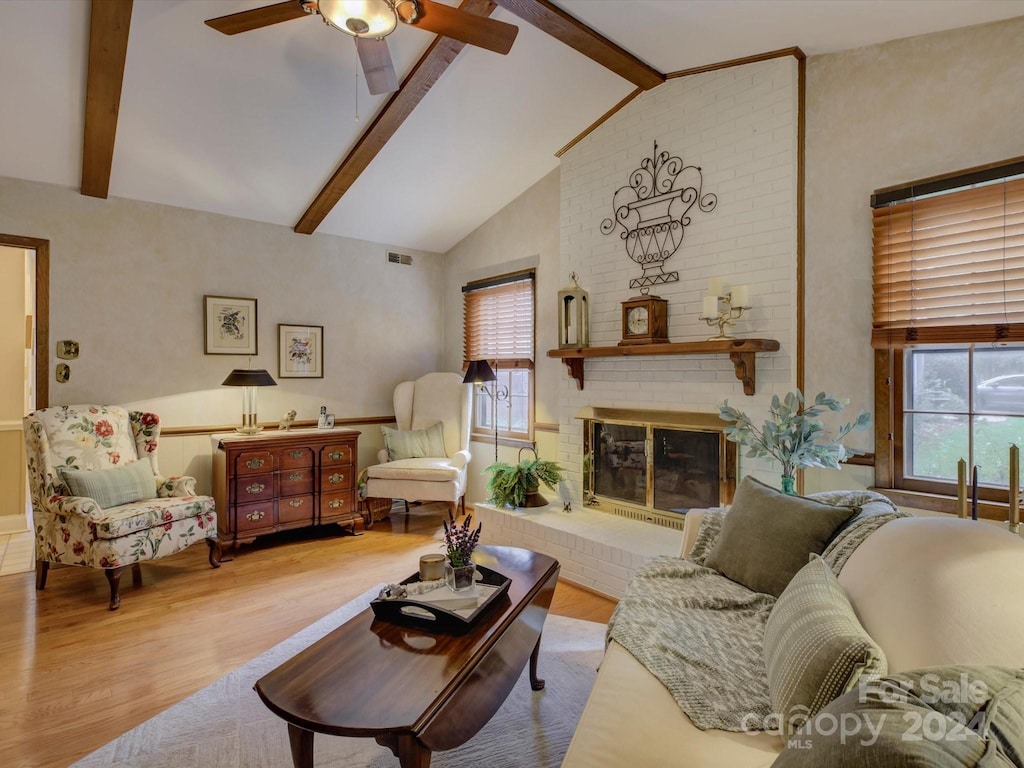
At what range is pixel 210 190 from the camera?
3861 mm

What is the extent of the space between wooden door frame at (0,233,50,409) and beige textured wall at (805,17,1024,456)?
4694mm

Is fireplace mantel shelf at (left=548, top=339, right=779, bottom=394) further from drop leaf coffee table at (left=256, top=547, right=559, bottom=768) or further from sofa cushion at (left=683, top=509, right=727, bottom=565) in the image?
drop leaf coffee table at (left=256, top=547, right=559, bottom=768)

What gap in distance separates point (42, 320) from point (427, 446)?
2.82 meters

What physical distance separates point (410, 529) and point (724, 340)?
2.94 m

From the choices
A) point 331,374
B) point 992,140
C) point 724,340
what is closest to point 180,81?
point 331,374

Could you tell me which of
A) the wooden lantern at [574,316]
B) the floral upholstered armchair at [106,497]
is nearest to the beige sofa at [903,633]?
the wooden lantern at [574,316]

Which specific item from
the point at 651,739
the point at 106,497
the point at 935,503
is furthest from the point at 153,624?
the point at 935,503

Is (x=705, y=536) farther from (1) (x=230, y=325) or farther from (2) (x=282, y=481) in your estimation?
(1) (x=230, y=325)

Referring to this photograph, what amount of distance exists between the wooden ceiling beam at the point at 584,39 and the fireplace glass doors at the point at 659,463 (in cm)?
208

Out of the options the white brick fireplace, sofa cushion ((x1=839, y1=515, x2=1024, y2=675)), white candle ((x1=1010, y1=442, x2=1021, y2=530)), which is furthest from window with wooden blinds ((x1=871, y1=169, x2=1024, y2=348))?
sofa cushion ((x1=839, y1=515, x2=1024, y2=675))

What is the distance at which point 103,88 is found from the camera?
2803 millimetres

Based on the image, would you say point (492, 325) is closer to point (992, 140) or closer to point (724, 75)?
point (724, 75)

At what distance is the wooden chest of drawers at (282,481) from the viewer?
12.4 feet

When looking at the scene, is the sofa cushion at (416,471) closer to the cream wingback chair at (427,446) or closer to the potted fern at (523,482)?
the cream wingback chair at (427,446)
